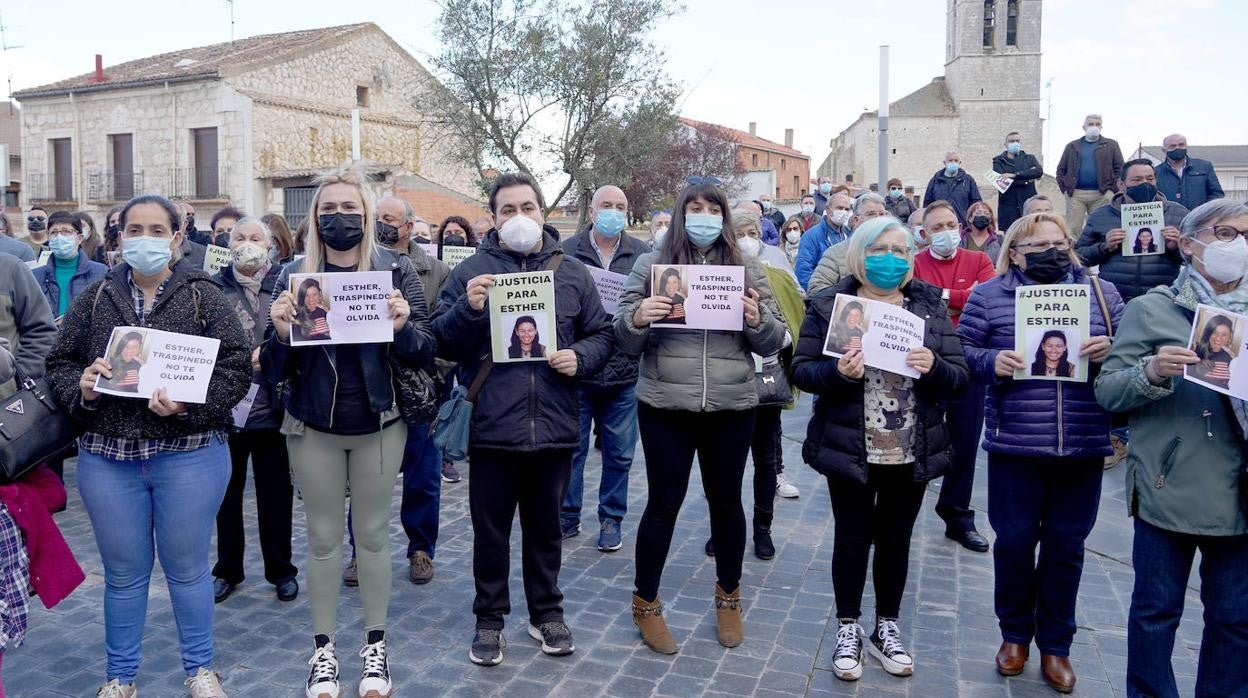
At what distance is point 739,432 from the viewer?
4.57m

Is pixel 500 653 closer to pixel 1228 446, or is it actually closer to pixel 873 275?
pixel 873 275

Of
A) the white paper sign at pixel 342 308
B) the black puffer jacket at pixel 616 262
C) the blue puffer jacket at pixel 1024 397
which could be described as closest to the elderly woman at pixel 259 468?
the white paper sign at pixel 342 308

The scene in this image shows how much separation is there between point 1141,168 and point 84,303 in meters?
8.28

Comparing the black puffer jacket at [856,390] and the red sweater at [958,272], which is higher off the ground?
the red sweater at [958,272]

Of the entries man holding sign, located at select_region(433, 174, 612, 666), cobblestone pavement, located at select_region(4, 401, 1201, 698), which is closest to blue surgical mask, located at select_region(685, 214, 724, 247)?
man holding sign, located at select_region(433, 174, 612, 666)

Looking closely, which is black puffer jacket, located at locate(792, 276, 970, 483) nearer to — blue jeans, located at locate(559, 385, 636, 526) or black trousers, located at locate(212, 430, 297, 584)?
blue jeans, located at locate(559, 385, 636, 526)

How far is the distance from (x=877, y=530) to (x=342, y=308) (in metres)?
2.73

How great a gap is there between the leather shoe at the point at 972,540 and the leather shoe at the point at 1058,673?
6.22 feet

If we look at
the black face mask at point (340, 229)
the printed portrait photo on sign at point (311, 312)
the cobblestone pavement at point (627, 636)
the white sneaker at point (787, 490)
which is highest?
the black face mask at point (340, 229)

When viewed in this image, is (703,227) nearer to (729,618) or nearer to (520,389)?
(520,389)

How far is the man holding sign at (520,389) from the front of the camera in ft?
14.2

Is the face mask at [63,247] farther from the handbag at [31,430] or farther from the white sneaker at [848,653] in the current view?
the white sneaker at [848,653]

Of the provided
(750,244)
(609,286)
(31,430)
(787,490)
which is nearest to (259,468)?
(31,430)

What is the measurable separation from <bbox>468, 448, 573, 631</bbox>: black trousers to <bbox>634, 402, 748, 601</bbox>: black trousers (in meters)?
0.44
